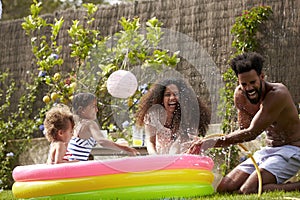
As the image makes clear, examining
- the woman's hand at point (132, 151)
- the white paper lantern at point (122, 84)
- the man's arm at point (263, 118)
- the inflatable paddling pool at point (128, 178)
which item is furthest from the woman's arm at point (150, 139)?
the man's arm at point (263, 118)

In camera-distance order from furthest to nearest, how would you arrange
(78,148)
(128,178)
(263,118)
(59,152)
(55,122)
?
(78,148) < (55,122) < (59,152) < (263,118) < (128,178)

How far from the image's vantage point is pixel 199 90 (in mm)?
5203

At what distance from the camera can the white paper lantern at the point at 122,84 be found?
16.2 feet

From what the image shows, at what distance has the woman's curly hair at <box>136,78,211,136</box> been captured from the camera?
506cm

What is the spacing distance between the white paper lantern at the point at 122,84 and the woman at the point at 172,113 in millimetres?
177

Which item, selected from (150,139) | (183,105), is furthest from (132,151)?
(183,105)

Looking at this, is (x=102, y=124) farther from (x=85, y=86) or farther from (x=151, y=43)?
(x=151, y=43)

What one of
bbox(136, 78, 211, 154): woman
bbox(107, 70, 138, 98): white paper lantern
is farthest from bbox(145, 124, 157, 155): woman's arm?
bbox(107, 70, 138, 98): white paper lantern

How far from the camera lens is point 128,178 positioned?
16.9 ft

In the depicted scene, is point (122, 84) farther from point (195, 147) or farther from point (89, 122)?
point (195, 147)

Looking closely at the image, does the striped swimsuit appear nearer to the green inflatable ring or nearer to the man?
the green inflatable ring

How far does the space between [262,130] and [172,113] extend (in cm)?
73

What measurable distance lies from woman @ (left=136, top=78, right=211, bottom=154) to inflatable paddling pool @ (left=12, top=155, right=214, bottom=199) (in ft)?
0.60

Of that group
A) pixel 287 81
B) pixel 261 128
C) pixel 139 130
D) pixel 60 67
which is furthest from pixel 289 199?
pixel 60 67
